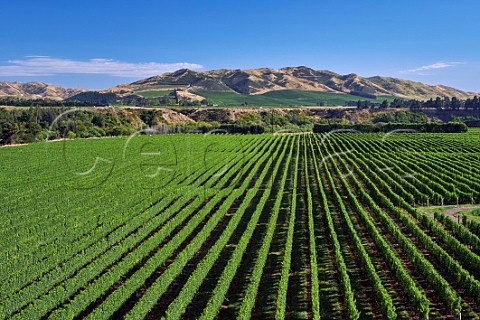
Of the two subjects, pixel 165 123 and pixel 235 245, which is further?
pixel 165 123

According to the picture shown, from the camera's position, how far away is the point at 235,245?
24641mm

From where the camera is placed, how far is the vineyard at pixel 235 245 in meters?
16.9

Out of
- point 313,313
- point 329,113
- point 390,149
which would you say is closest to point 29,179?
point 313,313

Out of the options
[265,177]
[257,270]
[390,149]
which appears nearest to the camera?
[257,270]

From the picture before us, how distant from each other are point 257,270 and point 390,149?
5572 cm

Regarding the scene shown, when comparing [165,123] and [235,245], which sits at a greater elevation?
[165,123]

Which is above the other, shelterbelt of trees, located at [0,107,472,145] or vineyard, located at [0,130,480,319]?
shelterbelt of trees, located at [0,107,472,145]

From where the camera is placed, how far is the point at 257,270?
766 inches

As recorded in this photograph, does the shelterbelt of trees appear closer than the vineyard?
No

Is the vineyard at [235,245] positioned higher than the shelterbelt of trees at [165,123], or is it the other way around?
the shelterbelt of trees at [165,123]

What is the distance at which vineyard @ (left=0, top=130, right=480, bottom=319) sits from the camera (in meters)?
16.9

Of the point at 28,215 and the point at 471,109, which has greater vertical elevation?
the point at 471,109

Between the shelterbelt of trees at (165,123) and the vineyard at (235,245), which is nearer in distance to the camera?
the vineyard at (235,245)

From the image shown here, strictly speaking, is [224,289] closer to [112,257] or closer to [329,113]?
[112,257]
